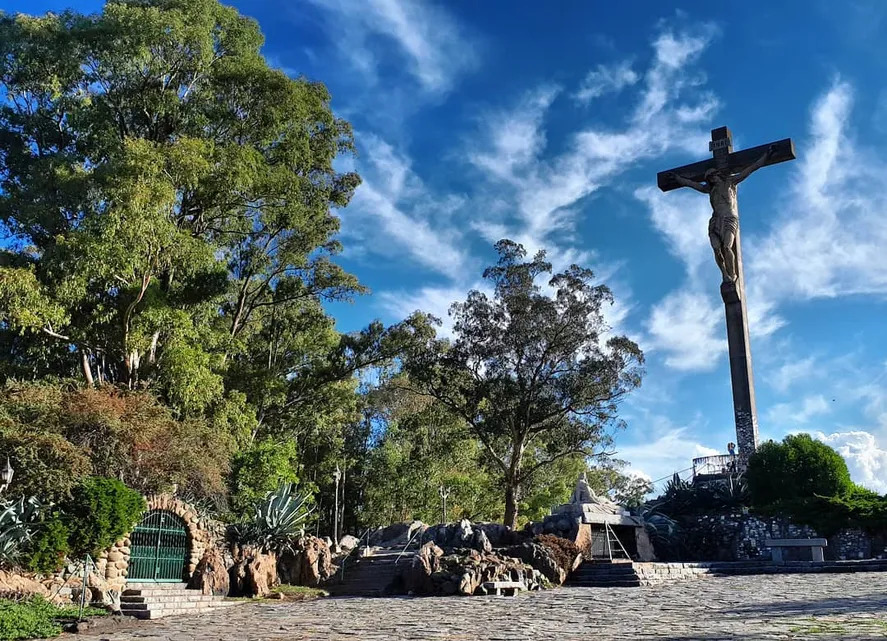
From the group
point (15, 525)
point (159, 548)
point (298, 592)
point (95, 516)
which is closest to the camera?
point (15, 525)

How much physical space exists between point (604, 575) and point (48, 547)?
11.8 metres

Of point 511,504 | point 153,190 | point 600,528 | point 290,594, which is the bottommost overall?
point 290,594

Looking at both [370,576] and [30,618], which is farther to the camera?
[370,576]

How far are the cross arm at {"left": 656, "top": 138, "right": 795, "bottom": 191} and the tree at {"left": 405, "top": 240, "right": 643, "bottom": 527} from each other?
17.4ft

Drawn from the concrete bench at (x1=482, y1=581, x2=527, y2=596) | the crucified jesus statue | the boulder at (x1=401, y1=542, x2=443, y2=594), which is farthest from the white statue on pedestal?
the crucified jesus statue

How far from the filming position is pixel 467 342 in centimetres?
2605

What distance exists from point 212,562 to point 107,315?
259 inches

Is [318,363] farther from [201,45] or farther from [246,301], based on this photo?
[201,45]

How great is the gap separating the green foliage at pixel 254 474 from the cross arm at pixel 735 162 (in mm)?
17447

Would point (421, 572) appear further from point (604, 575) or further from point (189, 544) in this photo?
point (189, 544)

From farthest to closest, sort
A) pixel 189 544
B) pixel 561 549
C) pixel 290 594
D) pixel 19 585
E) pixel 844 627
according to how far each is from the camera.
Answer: pixel 561 549, pixel 290 594, pixel 189 544, pixel 19 585, pixel 844 627

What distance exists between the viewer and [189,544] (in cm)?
1519

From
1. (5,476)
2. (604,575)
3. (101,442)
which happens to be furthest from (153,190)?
(604,575)

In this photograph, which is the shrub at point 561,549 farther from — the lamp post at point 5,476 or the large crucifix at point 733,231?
the lamp post at point 5,476
